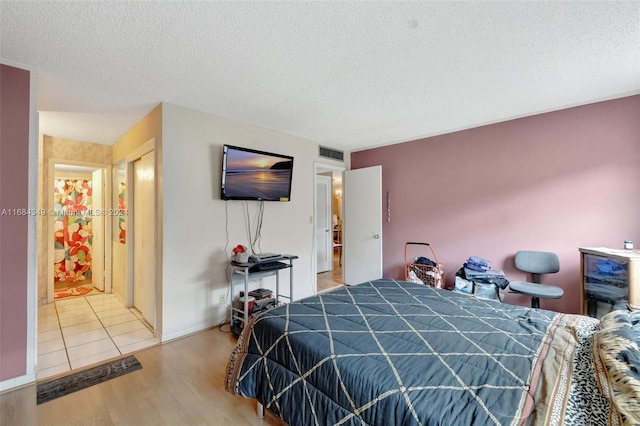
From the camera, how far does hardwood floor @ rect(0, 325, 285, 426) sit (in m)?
1.68

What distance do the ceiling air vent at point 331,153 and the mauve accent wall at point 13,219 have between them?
130 inches

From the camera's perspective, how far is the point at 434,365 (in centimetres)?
118

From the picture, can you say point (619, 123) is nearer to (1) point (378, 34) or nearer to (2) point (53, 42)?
(1) point (378, 34)

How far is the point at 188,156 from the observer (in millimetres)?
2904

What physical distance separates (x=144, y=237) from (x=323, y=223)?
3375 mm

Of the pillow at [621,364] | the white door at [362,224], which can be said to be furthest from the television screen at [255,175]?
the pillow at [621,364]

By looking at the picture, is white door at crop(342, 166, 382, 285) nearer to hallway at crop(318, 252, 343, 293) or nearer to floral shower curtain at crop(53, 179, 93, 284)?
hallway at crop(318, 252, 343, 293)

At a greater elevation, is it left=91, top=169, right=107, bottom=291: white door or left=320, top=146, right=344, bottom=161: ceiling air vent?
left=320, top=146, right=344, bottom=161: ceiling air vent

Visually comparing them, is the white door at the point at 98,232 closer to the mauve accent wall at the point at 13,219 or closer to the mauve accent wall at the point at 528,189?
the mauve accent wall at the point at 13,219

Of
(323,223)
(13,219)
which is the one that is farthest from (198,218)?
(323,223)

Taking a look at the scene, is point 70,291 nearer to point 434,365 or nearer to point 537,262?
point 434,365

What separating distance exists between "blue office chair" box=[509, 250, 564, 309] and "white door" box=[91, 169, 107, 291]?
5752mm

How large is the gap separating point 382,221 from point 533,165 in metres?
2.07

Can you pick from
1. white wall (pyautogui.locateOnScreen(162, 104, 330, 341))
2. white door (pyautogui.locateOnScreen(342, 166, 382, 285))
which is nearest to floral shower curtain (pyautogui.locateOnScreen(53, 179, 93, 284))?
white wall (pyautogui.locateOnScreen(162, 104, 330, 341))
